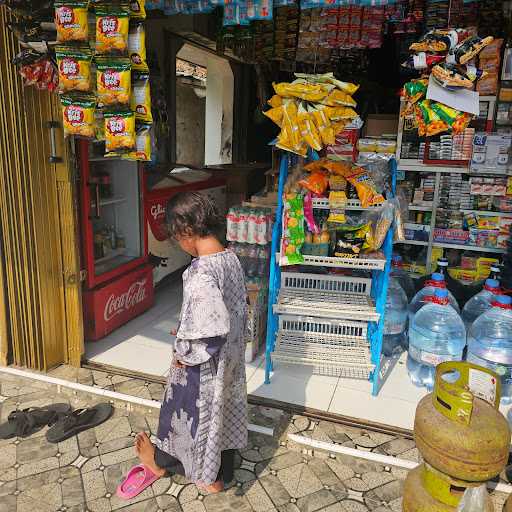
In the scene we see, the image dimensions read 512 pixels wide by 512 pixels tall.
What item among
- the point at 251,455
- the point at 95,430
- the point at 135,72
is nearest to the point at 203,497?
the point at 251,455

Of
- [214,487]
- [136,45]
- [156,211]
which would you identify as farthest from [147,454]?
[156,211]

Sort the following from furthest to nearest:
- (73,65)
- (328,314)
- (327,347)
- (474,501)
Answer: (327,347)
(328,314)
(73,65)
(474,501)

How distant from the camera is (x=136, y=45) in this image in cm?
250

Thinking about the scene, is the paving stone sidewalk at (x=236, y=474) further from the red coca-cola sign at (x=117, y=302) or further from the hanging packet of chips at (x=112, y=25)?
the hanging packet of chips at (x=112, y=25)

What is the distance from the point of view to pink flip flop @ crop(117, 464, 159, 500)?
2.27 metres

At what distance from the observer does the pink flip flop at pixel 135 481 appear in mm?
2266

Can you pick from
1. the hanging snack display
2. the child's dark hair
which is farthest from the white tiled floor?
the hanging snack display

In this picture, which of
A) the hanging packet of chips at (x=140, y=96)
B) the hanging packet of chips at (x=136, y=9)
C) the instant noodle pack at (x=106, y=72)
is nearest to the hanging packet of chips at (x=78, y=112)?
the instant noodle pack at (x=106, y=72)

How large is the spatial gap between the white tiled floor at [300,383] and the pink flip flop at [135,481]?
0.94 m

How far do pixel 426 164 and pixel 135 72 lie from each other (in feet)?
9.61

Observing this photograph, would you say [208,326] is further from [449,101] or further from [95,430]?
[449,101]

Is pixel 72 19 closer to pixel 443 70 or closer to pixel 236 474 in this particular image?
pixel 443 70

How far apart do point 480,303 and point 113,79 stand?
3136 mm

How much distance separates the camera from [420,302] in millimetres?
3730
